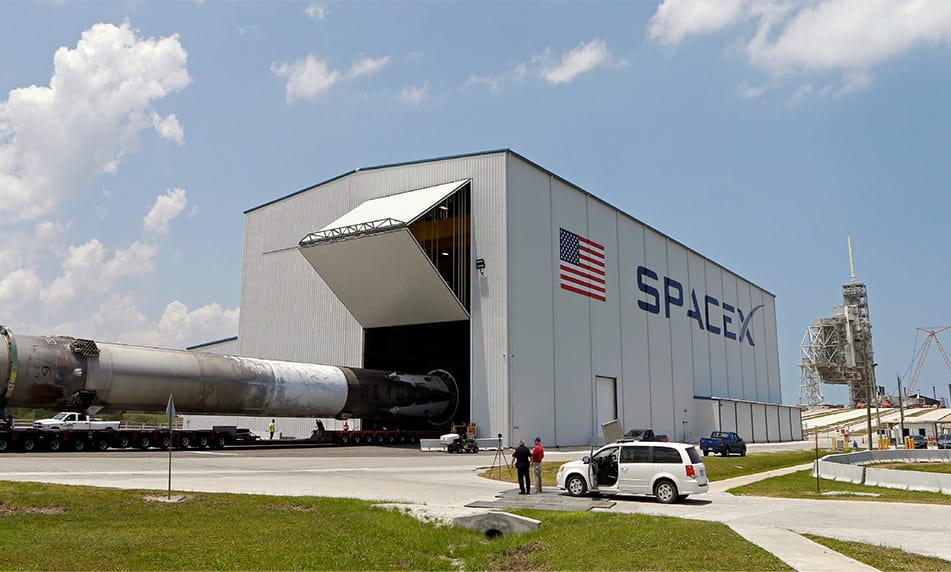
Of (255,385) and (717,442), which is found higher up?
(255,385)

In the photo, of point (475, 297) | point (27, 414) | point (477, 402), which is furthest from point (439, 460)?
point (27, 414)

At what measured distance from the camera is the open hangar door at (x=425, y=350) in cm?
5503

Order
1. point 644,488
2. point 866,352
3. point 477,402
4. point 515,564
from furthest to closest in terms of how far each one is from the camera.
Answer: point 866,352
point 477,402
point 644,488
point 515,564

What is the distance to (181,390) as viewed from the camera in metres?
37.2

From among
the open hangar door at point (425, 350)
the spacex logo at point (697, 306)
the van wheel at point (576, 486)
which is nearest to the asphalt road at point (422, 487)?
the van wheel at point (576, 486)

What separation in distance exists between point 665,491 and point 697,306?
56.0 meters

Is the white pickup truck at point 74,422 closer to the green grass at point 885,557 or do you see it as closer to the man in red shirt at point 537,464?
the man in red shirt at point 537,464

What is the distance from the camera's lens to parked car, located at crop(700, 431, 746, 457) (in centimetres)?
4866

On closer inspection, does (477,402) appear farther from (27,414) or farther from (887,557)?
(27,414)

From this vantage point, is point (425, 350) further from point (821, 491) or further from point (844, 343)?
point (844, 343)

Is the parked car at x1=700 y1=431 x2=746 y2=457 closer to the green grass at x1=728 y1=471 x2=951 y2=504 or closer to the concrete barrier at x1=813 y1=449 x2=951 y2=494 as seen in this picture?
the concrete barrier at x1=813 y1=449 x2=951 y2=494

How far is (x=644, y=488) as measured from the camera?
847 inches

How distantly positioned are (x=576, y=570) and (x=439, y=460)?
2546 cm

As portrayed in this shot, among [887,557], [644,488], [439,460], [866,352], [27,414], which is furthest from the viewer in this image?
[866,352]
